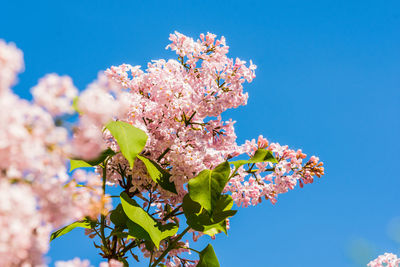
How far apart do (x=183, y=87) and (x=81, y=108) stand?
3.66 feet

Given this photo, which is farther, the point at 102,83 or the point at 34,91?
the point at 102,83

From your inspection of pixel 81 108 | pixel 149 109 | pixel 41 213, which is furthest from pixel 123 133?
pixel 41 213

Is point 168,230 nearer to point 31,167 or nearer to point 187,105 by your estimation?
point 187,105

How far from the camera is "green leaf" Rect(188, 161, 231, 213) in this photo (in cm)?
171

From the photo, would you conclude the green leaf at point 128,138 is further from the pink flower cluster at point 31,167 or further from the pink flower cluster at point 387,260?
the pink flower cluster at point 387,260

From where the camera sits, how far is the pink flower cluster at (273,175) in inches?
85.1

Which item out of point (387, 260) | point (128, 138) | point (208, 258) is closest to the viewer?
point (128, 138)

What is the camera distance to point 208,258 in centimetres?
199

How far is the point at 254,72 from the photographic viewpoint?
2217mm

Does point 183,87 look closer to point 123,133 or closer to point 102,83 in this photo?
point 123,133

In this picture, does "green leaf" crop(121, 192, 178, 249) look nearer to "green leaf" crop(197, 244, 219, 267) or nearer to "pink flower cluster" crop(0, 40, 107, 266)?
"green leaf" crop(197, 244, 219, 267)

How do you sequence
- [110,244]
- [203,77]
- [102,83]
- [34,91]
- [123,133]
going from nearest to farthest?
[34,91] < [102,83] < [123,133] < [110,244] < [203,77]

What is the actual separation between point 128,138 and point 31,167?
80cm

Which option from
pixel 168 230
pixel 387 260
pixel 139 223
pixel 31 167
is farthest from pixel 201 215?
pixel 387 260
